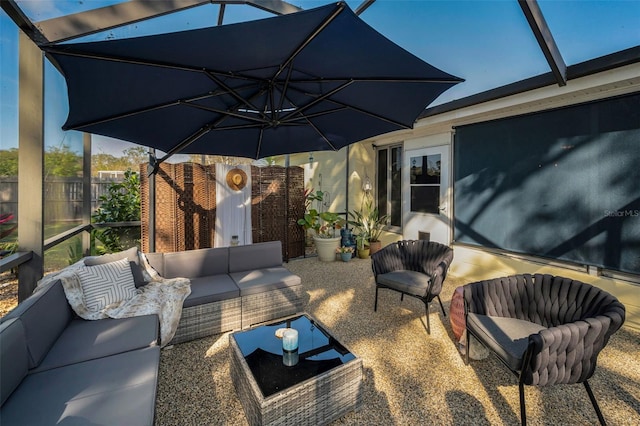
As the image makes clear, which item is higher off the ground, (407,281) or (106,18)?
(106,18)

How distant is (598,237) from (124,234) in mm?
7324

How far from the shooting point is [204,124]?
2.73 meters

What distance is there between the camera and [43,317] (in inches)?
73.2

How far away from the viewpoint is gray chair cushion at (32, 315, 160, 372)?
71.3 inches

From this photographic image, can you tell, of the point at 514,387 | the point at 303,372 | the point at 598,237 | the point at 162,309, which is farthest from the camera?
the point at 598,237

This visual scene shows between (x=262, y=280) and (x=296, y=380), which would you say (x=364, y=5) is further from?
(x=296, y=380)

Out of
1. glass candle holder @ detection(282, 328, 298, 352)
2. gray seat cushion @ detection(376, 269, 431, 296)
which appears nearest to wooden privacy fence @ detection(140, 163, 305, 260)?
gray seat cushion @ detection(376, 269, 431, 296)

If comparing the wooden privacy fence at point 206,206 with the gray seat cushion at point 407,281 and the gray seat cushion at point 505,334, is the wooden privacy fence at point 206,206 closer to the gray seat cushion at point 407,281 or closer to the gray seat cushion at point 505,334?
the gray seat cushion at point 407,281

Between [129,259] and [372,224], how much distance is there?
489 cm

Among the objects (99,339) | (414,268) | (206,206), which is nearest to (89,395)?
(99,339)

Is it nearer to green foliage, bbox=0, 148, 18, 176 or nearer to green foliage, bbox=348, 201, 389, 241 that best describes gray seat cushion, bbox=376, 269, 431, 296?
green foliage, bbox=348, 201, 389, 241

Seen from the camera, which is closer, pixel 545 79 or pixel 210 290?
A: pixel 210 290

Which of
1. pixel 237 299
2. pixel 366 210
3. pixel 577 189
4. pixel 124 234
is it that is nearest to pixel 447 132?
pixel 577 189

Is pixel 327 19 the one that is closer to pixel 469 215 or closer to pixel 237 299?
pixel 237 299
